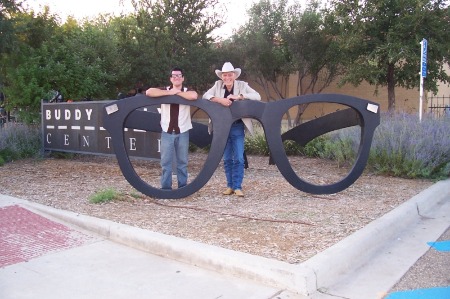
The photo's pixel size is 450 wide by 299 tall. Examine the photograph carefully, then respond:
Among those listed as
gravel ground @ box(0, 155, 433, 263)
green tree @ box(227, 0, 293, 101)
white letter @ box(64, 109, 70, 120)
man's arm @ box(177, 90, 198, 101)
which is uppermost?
green tree @ box(227, 0, 293, 101)

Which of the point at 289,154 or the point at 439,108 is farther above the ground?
the point at 439,108

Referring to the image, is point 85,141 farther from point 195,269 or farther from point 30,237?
point 195,269

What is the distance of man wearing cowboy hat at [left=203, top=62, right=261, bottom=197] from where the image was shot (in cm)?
609

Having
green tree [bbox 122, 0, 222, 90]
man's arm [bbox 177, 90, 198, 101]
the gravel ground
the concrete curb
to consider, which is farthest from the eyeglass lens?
green tree [bbox 122, 0, 222, 90]

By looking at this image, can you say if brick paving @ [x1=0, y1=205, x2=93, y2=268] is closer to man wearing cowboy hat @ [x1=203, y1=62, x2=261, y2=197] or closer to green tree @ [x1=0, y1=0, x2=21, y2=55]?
man wearing cowboy hat @ [x1=203, y1=62, x2=261, y2=197]

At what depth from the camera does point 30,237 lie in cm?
474

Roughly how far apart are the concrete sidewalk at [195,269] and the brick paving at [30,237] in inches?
2.6

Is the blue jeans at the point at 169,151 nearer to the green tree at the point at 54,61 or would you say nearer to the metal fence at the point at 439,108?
the green tree at the point at 54,61

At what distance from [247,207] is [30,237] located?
245cm

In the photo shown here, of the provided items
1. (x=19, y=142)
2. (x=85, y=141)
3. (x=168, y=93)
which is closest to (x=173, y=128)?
(x=168, y=93)

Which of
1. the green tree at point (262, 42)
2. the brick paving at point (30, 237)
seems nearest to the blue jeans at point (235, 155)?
the brick paving at point (30, 237)

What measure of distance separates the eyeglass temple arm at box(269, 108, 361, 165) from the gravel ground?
2.58 feet

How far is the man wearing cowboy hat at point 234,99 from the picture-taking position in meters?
6.09

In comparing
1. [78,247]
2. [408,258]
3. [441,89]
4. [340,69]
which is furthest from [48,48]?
[441,89]
